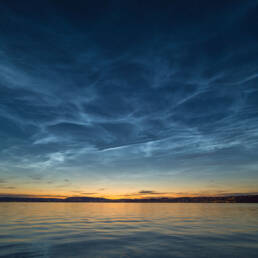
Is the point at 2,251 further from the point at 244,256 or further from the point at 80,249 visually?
the point at 244,256

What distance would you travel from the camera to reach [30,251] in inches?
503

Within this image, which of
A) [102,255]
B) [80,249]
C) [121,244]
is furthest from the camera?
[121,244]

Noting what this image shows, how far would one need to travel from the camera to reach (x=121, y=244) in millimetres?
15266

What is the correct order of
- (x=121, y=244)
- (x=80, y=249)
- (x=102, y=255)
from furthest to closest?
(x=121, y=244) → (x=80, y=249) → (x=102, y=255)

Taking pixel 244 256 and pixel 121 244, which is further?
pixel 121 244

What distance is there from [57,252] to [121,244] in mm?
5131

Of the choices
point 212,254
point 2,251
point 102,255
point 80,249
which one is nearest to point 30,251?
point 2,251

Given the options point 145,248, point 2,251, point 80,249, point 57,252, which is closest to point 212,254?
point 145,248

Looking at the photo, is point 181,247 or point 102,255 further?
point 181,247

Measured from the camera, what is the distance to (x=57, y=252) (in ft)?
41.3

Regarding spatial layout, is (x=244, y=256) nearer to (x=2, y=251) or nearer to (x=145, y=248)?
(x=145, y=248)

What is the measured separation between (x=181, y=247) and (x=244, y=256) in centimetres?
422

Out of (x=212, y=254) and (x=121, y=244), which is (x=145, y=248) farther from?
(x=212, y=254)

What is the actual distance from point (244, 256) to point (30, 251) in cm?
1437
